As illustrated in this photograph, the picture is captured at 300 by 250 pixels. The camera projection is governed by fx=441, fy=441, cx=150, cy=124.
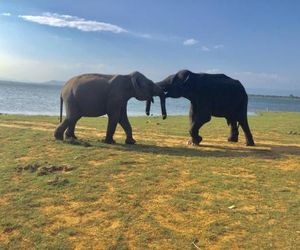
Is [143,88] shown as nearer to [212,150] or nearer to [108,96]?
[108,96]

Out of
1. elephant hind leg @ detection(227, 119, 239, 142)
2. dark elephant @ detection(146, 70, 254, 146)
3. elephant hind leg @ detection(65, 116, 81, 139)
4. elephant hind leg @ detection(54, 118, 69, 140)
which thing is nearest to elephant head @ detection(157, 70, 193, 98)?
dark elephant @ detection(146, 70, 254, 146)

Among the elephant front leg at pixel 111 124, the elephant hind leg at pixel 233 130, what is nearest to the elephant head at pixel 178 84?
the elephant front leg at pixel 111 124

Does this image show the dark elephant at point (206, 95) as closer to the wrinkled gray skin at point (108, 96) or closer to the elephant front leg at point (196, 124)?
the elephant front leg at point (196, 124)

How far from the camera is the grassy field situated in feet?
22.0

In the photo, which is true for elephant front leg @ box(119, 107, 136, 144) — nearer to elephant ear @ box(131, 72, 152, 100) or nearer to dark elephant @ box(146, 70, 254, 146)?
elephant ear @ box(131, 72, 152, 100)

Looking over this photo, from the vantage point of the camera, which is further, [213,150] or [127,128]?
[127,128]

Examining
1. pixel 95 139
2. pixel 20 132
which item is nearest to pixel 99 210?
pixel 95 139

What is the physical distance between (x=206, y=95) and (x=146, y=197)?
665 centimetres

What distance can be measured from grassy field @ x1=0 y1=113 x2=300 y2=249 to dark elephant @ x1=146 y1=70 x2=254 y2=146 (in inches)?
48.0

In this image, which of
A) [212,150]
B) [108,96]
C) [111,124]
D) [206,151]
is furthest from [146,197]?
[108,96]

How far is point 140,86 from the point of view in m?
14.1

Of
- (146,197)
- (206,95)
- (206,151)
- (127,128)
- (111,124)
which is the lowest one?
(146,197)

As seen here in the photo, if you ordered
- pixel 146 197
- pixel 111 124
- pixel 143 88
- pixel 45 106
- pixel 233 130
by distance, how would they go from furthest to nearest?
pixel 45 106, pixel 233 130, pixel 143 88, pixel 111 124, pixel 146 197

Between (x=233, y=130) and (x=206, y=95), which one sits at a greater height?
(x=206, y=95)
